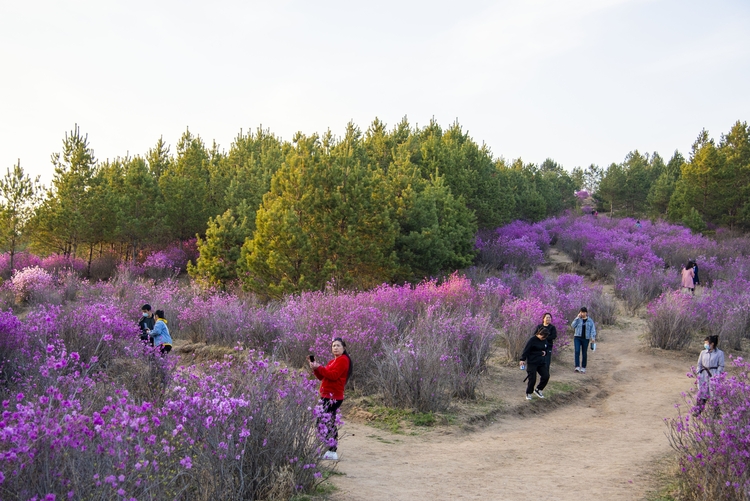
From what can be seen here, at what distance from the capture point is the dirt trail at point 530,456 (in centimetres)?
614

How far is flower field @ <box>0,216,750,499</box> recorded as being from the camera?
12.0ft

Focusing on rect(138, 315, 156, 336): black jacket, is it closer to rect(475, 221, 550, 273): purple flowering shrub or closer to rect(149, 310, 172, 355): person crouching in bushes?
rect(149, 310, 172, 355): person crouching in bushes

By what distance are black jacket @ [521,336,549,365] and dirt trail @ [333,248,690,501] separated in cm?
78

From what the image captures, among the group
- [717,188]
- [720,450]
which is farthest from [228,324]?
[717,188]

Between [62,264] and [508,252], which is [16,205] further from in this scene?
[508,252]

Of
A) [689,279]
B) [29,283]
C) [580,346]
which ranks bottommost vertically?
[580,346]

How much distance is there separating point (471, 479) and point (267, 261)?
12.5 m

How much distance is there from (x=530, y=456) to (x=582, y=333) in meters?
6.28

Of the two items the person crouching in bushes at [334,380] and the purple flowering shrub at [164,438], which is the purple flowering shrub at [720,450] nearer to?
the person crouching in bushes at [334,380]

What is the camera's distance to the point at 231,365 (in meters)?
10.4

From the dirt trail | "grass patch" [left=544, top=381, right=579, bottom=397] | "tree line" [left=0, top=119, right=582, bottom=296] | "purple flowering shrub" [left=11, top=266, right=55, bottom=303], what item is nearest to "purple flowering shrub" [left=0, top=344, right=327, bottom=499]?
the dirt trail

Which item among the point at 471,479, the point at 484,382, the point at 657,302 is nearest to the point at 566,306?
the point at 657,302

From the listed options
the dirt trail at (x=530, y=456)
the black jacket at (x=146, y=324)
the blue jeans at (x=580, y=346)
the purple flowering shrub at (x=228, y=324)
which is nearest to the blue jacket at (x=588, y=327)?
the blue jeans at (x=580, y=346)

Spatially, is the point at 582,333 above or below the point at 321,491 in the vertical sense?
above
